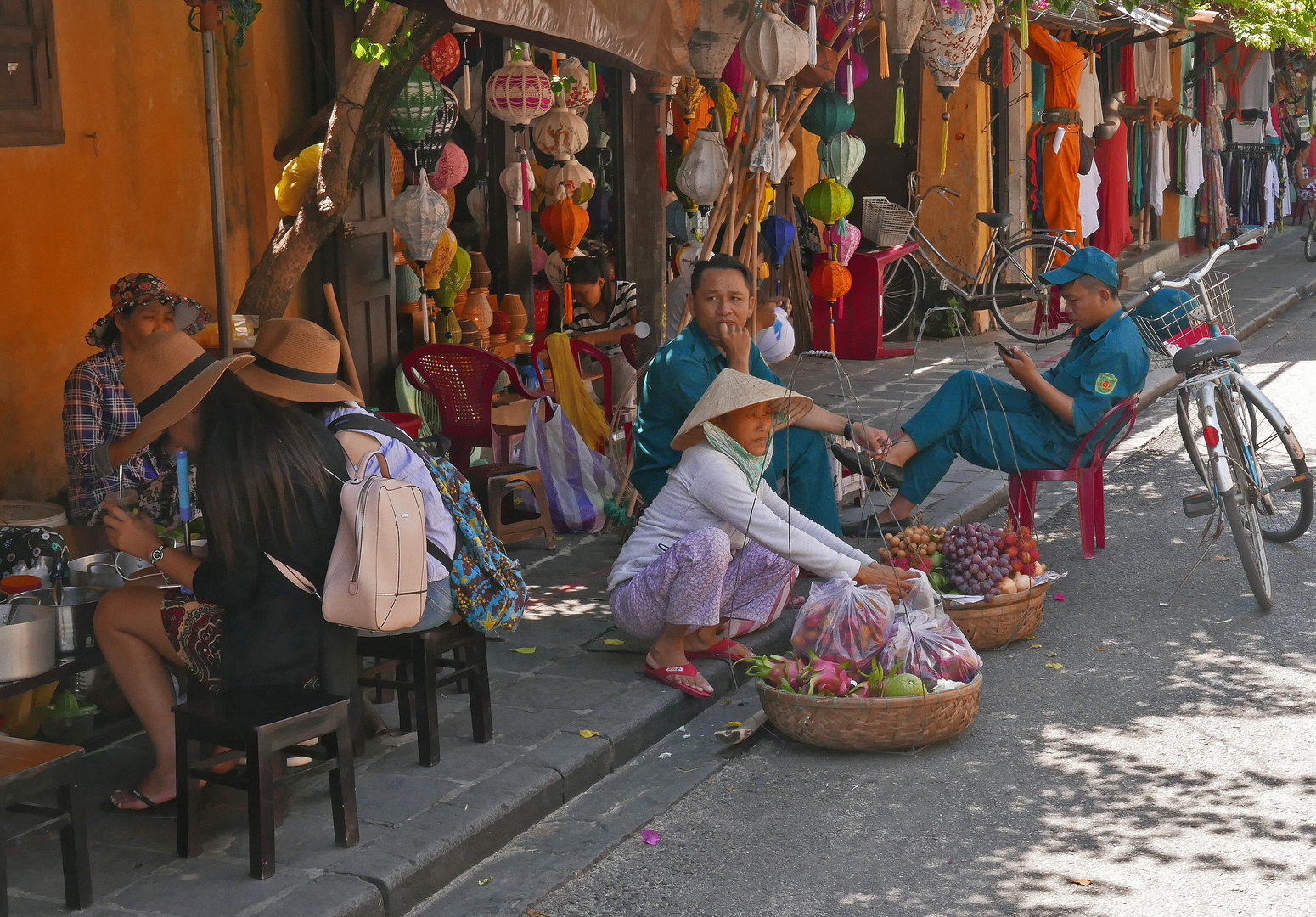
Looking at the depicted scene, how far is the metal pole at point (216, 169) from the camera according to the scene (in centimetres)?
496

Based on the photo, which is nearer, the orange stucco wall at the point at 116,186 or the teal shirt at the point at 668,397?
the teal shirt at the point at 668,397

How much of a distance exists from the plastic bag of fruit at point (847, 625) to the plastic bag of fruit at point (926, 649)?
2.0 inches

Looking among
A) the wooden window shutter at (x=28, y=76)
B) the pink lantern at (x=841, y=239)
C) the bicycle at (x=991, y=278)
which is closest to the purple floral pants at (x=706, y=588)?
the wooden window shutter at (x=28, y=76)

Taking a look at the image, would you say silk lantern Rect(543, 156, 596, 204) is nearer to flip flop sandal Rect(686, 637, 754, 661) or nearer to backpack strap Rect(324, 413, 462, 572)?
flip flop sandal Rect(686, 637, 754, 661)

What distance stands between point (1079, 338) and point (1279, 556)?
4.72 ft

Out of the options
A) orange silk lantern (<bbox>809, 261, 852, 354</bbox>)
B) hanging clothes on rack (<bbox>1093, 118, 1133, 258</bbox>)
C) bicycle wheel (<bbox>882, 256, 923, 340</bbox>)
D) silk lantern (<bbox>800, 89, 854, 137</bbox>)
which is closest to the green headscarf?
silk lantern (<bbox>800, 89, 854, 137</bbox>)

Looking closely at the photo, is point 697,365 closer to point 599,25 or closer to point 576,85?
point 599,25

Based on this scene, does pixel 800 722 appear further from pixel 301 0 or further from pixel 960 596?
pixel 301 0

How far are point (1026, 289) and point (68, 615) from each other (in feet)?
36.5

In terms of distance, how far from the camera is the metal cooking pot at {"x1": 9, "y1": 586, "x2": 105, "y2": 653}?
396 cm

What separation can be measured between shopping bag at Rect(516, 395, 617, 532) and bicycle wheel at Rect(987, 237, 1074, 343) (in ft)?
23.2

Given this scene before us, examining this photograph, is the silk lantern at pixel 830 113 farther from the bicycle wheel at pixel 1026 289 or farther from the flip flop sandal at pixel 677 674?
the flip flop sandal at pixel 677 674

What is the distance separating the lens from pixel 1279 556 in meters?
6.70

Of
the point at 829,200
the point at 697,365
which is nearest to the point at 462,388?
the point at 697,365
